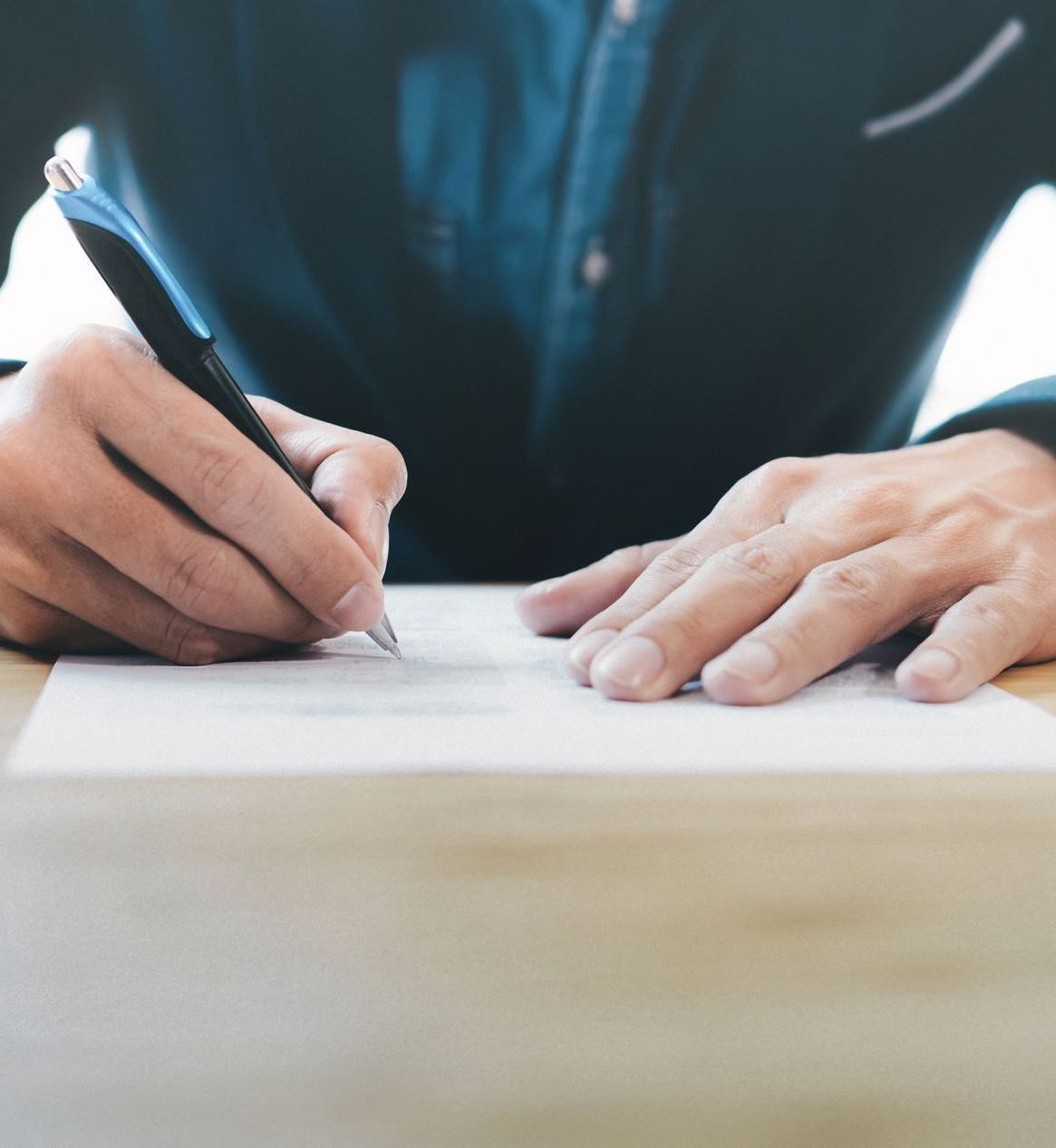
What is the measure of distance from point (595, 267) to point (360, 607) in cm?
49

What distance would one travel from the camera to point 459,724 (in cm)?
32

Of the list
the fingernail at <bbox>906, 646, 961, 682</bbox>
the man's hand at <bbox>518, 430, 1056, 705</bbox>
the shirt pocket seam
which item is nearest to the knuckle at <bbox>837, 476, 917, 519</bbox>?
the man's hand at <bbox>518, 430, 1056, 705</bbox>

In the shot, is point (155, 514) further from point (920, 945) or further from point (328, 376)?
point (328, 376)

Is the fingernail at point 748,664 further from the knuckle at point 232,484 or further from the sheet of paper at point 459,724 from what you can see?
the knuckle at point 232,484

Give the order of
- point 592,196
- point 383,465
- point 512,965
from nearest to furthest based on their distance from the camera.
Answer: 1. point 512,965
2. point 383,465
3. point 592,196

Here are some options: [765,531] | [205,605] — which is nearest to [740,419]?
[765,531]

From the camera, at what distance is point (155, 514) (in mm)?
400

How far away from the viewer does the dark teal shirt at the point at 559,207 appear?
804mm

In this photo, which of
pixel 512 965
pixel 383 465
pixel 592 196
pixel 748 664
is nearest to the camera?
pixel 512 965

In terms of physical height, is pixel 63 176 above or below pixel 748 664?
above

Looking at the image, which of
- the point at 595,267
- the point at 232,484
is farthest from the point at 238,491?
the point at 595,267

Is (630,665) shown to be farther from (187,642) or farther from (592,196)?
(592,196)

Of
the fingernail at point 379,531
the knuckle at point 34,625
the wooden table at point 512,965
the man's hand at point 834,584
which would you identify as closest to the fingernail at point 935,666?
the man's hand at point 834,584

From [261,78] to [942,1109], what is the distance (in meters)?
0.82
